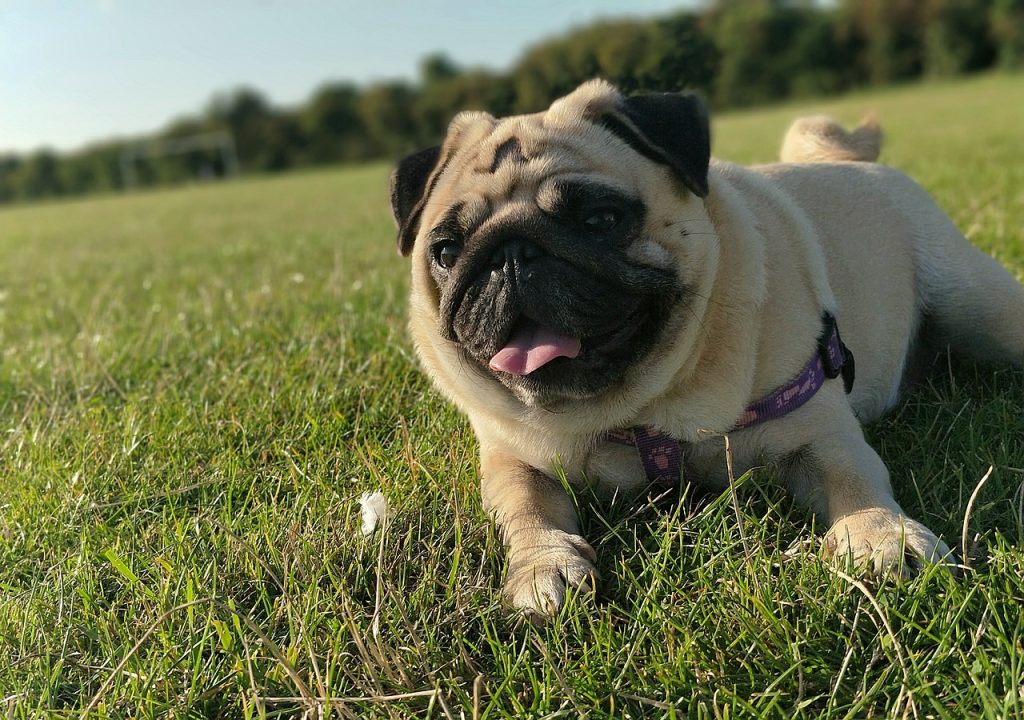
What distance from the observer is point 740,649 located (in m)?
1.62

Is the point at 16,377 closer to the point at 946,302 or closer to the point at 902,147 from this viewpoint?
the point at 946,302

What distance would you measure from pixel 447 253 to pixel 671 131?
2.44 feet

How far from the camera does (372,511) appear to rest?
89.4 inches

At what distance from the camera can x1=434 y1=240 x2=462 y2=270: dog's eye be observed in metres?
2.42

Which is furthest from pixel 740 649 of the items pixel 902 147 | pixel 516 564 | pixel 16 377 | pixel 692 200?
pixel 902 147

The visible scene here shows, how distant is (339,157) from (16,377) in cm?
5832

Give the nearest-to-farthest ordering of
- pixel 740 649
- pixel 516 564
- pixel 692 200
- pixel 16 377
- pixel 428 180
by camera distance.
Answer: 1. pixel 740 649
2. pixel 516 564
3. pixel 692 200
4. pixel 428 180
5. pixel 16 377

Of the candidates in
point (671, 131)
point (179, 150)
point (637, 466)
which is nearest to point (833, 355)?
point (637, 466)

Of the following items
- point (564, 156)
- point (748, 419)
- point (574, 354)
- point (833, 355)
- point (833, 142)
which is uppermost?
point (564, 156)

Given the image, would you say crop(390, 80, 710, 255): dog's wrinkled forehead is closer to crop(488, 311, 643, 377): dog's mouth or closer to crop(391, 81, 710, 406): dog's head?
crop(391, 81, 710, 406): dog's head

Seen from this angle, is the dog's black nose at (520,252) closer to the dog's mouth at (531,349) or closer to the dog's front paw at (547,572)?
the dog's mouth at (531,349)

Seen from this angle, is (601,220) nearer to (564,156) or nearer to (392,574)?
(564,156)

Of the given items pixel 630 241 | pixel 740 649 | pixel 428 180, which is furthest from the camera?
pixel 428 180

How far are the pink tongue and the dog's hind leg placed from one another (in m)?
1.83
